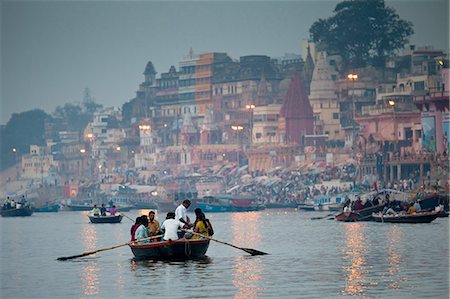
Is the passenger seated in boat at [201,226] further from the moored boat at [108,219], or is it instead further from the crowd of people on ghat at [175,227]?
the moored boat at [108,219]

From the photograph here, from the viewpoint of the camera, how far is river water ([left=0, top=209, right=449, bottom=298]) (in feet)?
127

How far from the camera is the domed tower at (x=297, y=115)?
176 metres

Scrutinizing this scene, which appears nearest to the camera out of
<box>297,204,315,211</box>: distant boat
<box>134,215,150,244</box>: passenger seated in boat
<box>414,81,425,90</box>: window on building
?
<box>134,215,150,244</box>: passenger seated in boat

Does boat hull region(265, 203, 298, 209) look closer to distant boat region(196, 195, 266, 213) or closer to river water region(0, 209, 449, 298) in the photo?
distant boat region(196, 195, 266, 213)

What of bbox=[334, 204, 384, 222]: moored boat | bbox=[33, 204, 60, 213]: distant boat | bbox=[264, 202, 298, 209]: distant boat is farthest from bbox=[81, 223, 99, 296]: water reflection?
bbox=[33, 204, 60, 213]: distant boat

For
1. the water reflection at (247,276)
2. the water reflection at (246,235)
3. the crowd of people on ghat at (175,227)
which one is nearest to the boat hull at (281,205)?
the water reflection at (246,235)

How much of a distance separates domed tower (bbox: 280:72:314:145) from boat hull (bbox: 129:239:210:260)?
130 meters

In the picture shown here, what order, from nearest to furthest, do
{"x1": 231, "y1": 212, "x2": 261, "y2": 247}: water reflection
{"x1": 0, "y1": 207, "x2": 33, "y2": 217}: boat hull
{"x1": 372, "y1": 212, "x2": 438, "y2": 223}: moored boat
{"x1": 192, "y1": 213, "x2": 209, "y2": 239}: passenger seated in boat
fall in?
{"x1": 192, "y1": 213, "x2": 209, "y2": 239}: passenger seated in boat → {"x1": 231, "y1": 212, "x2": 261, "y2": 247}: water reflection → {"x1": 372, "y1": 212, "x2": 438, "y2": 223}: moored boat → {"x1": 0, "y1": 207, "x2": 33, "y2": 217}: boat hull

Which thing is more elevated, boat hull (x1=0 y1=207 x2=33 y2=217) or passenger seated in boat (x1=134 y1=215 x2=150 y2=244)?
boat hull (x1=0 y1=207 x2=33 y2=217)

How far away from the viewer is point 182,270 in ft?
143

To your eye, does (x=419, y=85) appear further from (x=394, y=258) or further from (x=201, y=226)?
(x=201, y=226)

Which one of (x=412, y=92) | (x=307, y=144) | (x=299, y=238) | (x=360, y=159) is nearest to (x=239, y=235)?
(x=299, y=238)

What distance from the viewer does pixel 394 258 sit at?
4903 centimetres

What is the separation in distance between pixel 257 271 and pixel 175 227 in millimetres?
2966
